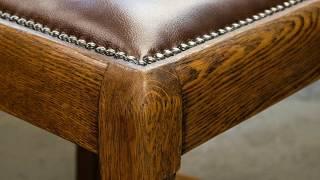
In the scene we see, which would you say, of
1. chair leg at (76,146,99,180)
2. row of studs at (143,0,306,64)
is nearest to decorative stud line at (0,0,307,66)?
row of studs at (143,0,306,64)

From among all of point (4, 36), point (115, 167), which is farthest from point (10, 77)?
point (115, 167)

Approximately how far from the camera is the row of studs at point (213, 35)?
1.71ft

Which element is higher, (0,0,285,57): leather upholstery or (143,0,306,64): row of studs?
(0,0,285,57): leather upholstery

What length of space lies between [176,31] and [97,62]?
0.26 ft

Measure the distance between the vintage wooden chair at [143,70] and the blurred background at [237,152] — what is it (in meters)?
0.57

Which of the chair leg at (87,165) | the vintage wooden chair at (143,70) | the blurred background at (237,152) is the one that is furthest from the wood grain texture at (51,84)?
the blurred background at (237,152)

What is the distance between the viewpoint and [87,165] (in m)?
0.96

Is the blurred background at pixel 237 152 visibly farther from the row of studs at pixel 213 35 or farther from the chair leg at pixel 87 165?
the row of studs at pixel 213 35

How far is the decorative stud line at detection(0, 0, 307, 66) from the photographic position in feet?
1.69

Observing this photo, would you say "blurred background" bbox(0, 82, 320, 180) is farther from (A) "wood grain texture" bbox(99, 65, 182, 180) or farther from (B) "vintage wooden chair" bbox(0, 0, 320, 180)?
(A) "wood grain texture" bbox(99, 65, 182, 180)

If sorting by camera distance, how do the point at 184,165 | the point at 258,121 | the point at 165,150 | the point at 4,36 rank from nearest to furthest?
the point at 165,150 → the point at 4,36 → the point at 184,165 → the point at 258,121

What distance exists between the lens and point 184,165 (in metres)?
1.23

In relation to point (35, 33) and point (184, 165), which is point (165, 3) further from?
point (184, 165)

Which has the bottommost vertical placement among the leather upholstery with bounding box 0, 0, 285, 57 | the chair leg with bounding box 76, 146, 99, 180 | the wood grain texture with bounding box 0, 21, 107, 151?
the chair leg with bounding box 76, 146, 99, 180
